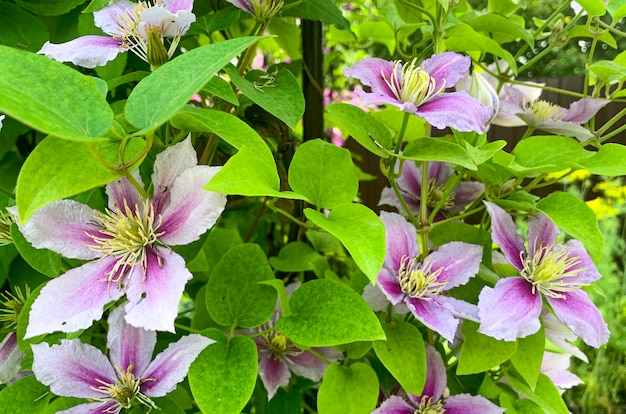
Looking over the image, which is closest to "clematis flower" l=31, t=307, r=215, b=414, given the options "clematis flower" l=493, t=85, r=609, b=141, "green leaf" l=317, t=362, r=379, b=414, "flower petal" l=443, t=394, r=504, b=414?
"green leaf" l=317, t=362, r=379, b=414

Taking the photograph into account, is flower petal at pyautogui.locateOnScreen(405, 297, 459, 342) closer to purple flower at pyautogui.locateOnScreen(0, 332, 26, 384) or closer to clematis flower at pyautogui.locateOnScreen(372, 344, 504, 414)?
clematis flower at pyautogui.locateOnScreen(372, 344, 504, 414)

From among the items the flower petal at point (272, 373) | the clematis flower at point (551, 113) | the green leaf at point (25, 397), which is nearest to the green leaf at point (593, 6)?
the clematis flower at point (551, 113)

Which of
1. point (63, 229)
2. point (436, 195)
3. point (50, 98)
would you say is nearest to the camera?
point (50, 98)

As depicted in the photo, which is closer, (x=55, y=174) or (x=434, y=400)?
(x=55, y=174)

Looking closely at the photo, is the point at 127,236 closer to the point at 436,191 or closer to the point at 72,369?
the point at 72,369

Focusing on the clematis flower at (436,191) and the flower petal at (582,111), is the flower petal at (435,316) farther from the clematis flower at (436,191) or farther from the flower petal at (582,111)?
the flower petal at (582,111)

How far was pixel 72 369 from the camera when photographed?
304mm

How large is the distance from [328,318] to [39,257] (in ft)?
0.59

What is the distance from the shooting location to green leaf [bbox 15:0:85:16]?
406 mm

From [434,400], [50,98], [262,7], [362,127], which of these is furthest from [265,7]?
[434,400]

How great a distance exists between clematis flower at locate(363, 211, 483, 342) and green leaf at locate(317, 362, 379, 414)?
0.17ft

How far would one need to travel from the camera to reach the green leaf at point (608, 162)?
1.08 feet

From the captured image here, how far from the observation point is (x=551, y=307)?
1.20 ft

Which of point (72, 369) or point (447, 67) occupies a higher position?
point (447, 67)
